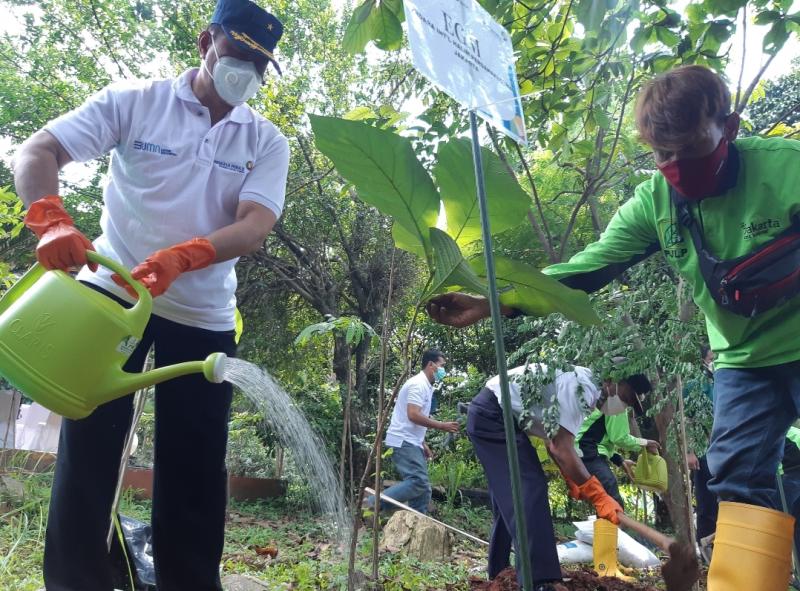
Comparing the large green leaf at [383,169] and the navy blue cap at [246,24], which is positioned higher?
the navy blue cap at [246,24]

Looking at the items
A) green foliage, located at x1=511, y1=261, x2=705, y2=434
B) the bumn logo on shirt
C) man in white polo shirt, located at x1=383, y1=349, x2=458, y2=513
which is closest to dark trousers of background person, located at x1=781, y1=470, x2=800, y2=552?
green foliage, located at x1=511, y1=261, x2=705, y2=434

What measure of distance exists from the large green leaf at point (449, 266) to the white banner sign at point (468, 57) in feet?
0.76

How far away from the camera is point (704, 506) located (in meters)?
4.23

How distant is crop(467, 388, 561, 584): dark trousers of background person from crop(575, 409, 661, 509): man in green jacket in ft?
4.16

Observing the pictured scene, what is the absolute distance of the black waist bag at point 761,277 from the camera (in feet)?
4.71

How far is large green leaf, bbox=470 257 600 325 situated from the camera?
49.3 inches

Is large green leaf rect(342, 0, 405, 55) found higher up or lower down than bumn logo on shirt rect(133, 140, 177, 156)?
higher up

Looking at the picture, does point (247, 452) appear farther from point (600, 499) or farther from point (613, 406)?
point (600, 499)

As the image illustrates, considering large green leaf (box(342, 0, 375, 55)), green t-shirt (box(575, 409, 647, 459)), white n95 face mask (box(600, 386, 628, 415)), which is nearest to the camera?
large green leaf (box(342, 0, 375, 55))

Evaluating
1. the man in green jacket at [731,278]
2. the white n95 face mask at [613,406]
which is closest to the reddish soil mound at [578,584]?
the white n95 face mask at [613,406]

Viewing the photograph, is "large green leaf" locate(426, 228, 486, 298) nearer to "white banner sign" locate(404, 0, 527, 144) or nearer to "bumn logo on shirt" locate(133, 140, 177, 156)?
"white banner sign" locate(404, 0, 527, 144)

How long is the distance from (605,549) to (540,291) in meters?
2.76

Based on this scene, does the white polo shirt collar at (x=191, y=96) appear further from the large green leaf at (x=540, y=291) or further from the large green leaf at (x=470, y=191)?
the large green leaf at (x=540, y=291)

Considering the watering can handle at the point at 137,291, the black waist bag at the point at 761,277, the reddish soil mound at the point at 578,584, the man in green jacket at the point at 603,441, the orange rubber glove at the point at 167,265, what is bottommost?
the reddish soil mound at the point at 578,584
